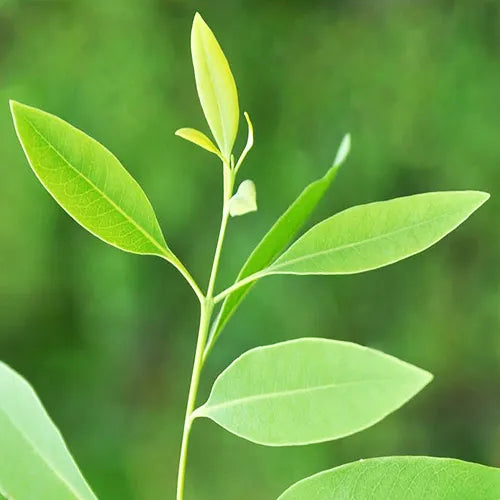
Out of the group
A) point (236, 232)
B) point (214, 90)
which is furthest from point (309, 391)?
point (236, 232)

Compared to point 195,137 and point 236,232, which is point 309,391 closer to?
point 195,137

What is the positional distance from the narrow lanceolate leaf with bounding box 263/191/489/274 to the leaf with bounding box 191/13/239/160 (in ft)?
0.15

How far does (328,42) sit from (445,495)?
34.2 inches

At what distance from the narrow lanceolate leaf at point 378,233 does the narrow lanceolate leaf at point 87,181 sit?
0.17 feet

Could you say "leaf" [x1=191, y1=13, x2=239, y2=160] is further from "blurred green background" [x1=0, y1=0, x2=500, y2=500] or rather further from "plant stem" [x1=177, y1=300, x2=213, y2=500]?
"blurred green background" [x1=0, y1=0, x2=500, y2=500]

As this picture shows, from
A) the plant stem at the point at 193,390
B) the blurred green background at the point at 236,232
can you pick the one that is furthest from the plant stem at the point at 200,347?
the blurred green background at the point at 236,232

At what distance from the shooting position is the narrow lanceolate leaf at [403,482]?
247 mm

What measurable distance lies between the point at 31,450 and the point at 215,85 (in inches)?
6.3

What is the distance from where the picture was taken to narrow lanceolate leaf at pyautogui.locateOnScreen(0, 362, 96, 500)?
0.91 ft

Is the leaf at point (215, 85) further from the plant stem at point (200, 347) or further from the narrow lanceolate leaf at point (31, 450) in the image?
the narrow lanceolate leaf at point (31, 450)

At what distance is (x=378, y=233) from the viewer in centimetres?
27

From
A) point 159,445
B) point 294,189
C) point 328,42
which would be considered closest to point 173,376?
point 159,445

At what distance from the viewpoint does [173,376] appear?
0.99m

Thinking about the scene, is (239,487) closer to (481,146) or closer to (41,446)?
(481,146)
